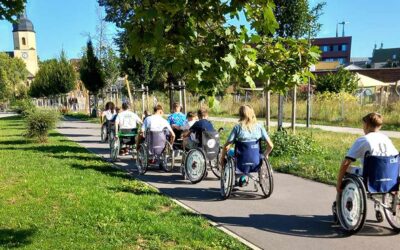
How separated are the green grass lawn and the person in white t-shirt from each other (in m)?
1.74

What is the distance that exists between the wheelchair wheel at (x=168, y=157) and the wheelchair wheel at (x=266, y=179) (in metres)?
3.05

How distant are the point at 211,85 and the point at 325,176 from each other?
5.84 m

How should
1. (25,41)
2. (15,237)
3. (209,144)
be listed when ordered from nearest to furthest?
(15,237) → (209,144) → (25,41)

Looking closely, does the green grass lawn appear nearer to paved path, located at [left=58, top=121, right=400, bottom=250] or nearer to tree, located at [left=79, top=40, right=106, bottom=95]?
paved path, located at [left=58, top=121, right=400, bottom=250]

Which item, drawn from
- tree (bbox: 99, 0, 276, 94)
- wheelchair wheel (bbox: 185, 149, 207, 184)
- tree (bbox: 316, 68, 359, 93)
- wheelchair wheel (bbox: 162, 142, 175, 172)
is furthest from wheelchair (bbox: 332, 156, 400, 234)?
tree (bbox: 316, 68, 359, 93)

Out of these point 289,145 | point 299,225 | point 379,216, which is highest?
point 289,145

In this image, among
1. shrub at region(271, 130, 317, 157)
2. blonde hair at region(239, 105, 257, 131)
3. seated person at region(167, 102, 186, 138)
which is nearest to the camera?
blonde hair at region(239, 105, 257, 131)

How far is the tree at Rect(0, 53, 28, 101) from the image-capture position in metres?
83.7

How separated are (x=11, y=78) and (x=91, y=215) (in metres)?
98.2

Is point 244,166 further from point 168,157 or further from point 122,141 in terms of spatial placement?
point 122,141

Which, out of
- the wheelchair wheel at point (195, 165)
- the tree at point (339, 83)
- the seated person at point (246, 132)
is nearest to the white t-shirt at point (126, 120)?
the wheelchair wheel at point (195, 165)

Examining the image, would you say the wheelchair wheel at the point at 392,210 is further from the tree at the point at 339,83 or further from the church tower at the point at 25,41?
the church tower at the point at 25,41

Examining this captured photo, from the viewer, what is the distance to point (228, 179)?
24.4 feet

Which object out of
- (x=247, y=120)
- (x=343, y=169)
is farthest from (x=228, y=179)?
(x=343, y=169)
